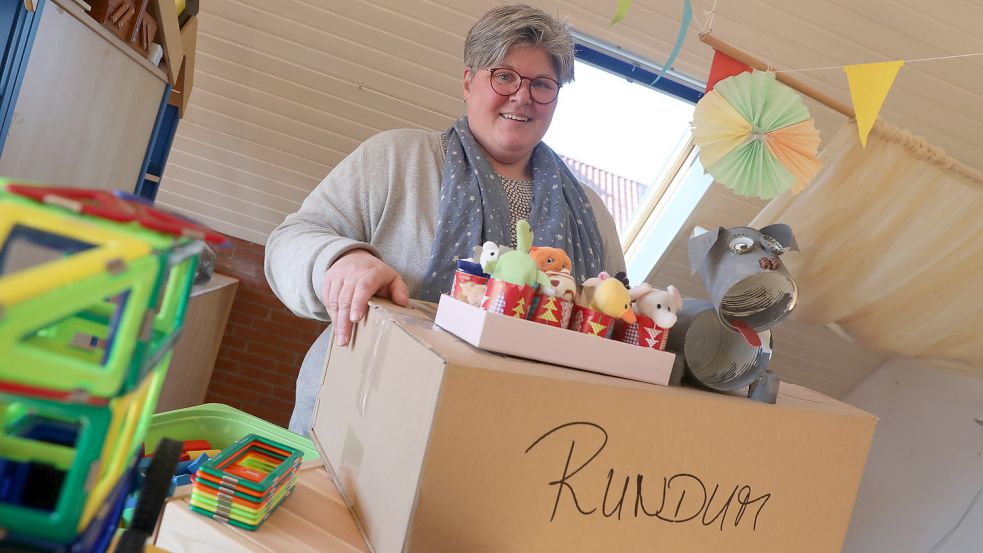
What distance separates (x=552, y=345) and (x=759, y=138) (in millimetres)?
745

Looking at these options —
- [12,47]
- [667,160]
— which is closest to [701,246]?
[12,47]

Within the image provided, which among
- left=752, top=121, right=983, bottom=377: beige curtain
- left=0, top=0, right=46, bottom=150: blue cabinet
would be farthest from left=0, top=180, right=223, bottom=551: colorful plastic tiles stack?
left=752, top=121, right=983, bottom=377: beige curtain

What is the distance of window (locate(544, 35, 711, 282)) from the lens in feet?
8.36

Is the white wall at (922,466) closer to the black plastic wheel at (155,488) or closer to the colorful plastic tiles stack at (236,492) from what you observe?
the colorful plastic tiles stack at (236,492)

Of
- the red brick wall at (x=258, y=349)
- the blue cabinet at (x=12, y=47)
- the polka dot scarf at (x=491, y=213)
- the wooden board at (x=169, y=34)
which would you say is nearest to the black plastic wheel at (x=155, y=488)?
the polka dot scarf at (x=491, y=213)

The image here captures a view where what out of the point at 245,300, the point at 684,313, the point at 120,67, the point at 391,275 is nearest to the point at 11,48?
the point at 120,67

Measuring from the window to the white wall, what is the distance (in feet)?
4.43

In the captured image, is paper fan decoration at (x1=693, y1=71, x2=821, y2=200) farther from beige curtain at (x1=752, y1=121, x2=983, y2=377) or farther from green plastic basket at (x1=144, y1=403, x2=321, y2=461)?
green plastic basket at (x1=144, y1=403, x2=321, y2=461)

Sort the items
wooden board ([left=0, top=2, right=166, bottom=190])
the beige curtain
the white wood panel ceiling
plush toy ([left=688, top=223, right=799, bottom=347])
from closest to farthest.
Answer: plush toy ([left=688, top=223, right=799, bottom=347]) < wooden board ([left=0, top=2, right=166, bottom=190]) < the beige curtain < the white wood panel ceiling

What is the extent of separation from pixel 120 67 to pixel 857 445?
1422 millimetres

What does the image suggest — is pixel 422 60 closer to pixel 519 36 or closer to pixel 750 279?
pixel 519 36

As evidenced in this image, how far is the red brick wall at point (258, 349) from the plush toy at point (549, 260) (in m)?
2.61

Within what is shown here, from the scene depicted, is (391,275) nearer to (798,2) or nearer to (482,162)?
(482,162)

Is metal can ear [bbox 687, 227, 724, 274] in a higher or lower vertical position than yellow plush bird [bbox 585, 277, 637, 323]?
higher
